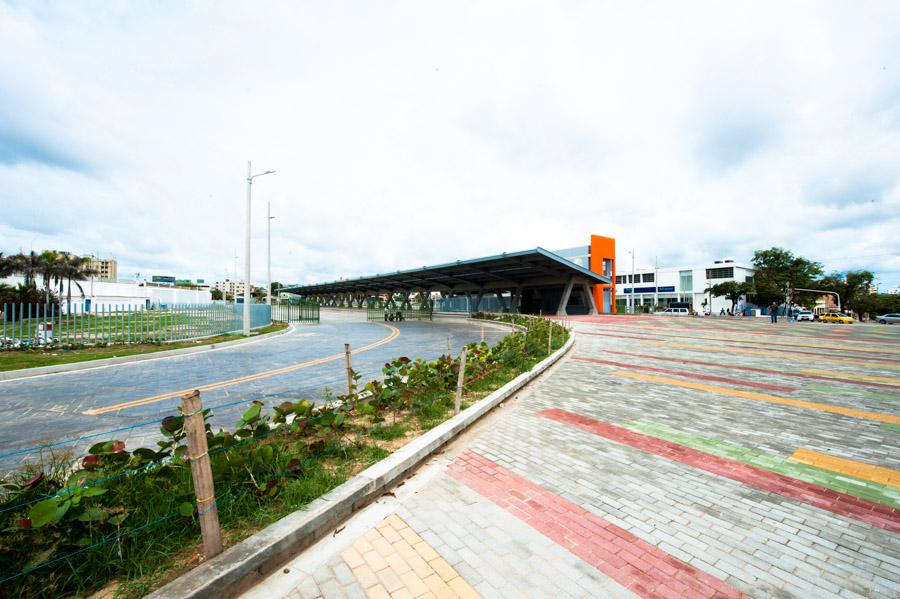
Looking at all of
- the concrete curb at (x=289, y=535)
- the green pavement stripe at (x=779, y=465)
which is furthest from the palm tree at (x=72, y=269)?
the green pavement stripe at (x=779, y=465)

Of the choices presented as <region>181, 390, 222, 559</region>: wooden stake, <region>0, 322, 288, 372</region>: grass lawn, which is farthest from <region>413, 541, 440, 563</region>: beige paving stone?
<region>0, 322, 288, 372</region>: grass lawn

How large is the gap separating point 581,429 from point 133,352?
44.4 ft

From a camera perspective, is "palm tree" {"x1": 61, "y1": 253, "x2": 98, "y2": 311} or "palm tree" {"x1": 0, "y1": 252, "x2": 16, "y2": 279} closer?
"palm tree" {"x1": 0, "y1": 252, "x2": 16, "y2": 279}

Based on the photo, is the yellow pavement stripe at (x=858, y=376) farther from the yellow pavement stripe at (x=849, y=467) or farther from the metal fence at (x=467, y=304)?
the metal fence at (x=467, y=304)

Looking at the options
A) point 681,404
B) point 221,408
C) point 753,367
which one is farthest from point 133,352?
point 753,367

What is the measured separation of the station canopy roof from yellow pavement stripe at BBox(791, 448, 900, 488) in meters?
29.3

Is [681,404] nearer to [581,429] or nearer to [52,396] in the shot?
[581,429]

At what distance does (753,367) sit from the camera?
34.9ft

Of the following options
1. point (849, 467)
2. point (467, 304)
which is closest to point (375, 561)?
point (849, 467)

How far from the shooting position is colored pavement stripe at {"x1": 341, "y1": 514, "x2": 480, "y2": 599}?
2.41 metres

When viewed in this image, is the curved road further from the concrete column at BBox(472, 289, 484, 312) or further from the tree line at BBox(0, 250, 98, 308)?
the concrete column at BBox(472, 289, 484, 312)

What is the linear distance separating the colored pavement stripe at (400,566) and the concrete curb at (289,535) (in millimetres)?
335

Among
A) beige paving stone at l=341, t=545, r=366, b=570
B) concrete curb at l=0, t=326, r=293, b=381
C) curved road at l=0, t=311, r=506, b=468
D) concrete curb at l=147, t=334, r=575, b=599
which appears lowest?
beige paving stone at l=341, t=545, r=366, b=570

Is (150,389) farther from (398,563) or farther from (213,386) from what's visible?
(398,563)
